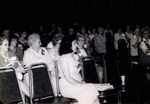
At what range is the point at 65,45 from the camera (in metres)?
3.35

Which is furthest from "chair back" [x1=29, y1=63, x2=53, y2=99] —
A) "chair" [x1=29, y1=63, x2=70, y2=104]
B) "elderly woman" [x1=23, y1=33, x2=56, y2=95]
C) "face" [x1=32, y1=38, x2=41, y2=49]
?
"face" [x1=32, y1=38, x2=41, y2=49]

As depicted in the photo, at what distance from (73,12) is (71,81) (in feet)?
28.5

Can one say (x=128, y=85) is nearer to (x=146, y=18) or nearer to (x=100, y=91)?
(x=100, y=91)

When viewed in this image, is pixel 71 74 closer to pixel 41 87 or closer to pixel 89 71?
pixel 89 71

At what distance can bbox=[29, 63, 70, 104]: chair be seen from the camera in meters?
2.98

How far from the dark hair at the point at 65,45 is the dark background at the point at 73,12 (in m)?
7.51

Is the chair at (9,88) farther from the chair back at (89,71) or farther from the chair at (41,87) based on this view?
the chair back at (89,71)

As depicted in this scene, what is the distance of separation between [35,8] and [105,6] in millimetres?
3250

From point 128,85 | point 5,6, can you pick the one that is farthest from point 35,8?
point 128,85

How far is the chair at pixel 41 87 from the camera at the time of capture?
117 inches

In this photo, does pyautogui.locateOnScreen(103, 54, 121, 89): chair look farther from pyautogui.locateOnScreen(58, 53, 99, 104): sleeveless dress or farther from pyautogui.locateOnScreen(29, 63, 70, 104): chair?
pyautogui.locateOnScreen(29, 63, 70, 104): chair

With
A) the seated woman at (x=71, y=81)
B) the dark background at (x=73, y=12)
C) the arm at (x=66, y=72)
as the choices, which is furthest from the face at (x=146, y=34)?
the dark background at (x=73, y=12)

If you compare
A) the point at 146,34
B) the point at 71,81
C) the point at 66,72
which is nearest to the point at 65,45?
the point at 66,72

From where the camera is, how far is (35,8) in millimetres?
11008
